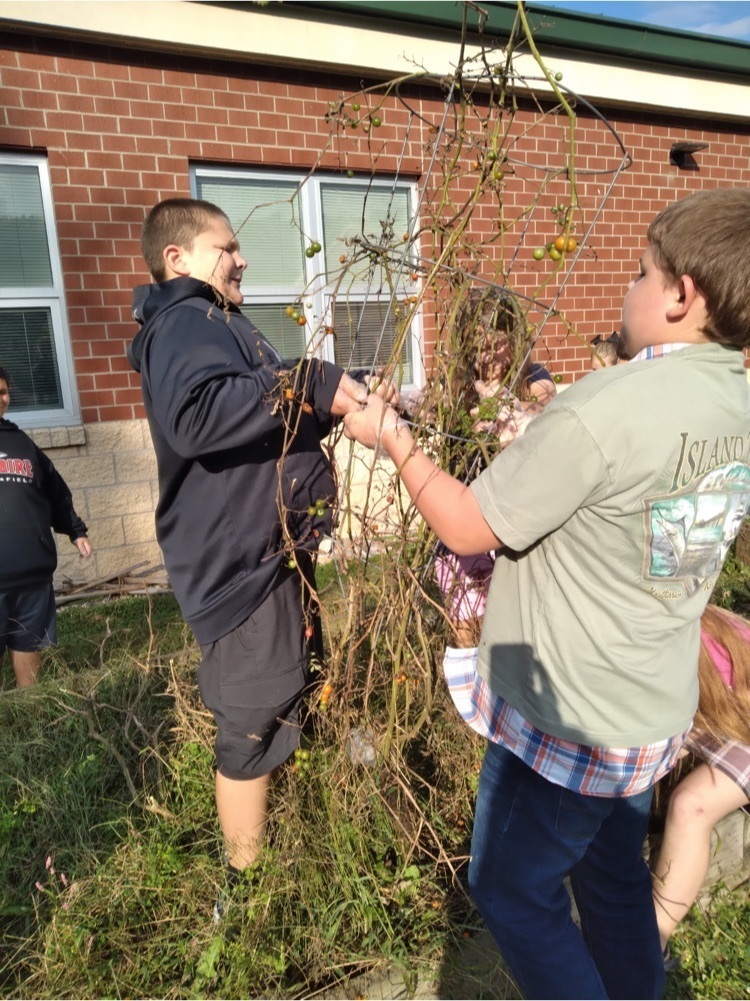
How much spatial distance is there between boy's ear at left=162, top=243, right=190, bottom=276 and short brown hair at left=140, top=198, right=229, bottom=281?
0.04 ft

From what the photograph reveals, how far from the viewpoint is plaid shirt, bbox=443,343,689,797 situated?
144 centimetres

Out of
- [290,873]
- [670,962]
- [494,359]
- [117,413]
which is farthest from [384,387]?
[117,413]

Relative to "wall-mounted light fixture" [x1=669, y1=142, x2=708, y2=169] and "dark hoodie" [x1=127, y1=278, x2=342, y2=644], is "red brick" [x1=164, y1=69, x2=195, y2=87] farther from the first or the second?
Answer: "wall-mounted light fixture" [x1=669, y1=142, x2=708, y2=169]

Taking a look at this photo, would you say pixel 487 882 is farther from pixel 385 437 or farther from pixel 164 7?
pixel 164 7

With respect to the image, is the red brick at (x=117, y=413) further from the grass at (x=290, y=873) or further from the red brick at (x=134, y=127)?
the grass at (x=290, y=873)

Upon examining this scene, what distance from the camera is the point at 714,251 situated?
1.28 metres

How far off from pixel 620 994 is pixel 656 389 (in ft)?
4.71

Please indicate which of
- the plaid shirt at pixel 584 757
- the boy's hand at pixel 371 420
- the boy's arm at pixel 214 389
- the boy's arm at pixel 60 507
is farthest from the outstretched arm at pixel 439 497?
the boy's arm at pixel 60 507

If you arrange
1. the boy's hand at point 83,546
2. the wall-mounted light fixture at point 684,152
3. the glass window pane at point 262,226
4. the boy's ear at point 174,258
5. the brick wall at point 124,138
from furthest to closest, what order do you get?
the wall-mounted light fixture at point 684,152 < the glass window pane at point 262,226 < the brick wall at point 124,138 < the boy's hand at point 83,546 < the boy's ear at point 174,258

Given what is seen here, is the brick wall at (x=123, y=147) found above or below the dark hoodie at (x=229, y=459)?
above

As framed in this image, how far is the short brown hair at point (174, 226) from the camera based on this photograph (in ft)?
6.89

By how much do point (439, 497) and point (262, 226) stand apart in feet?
14.7

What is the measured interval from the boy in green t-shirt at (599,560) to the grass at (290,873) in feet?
1.74

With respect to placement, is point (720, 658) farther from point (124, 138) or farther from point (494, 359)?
point (124, 138)
